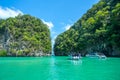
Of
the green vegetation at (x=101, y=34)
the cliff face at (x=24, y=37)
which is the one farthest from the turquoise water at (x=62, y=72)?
the cliff face at (x=24, y=37)

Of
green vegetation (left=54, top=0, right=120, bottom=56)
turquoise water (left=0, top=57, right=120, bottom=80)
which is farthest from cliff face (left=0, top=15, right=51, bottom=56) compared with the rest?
turquoise water (left=0, top=57, right=120, bottom=80)

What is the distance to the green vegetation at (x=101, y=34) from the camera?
6925 cm

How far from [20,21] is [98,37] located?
6069 centimetres

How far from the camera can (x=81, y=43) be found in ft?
296

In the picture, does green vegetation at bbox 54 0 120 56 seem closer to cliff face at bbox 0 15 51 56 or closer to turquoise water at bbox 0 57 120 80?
cliff face at bbox 0 15 51 56

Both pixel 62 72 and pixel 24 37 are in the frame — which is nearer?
pixel 62 72

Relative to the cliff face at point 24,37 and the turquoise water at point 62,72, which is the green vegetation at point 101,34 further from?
the turquoise water at point 62,72

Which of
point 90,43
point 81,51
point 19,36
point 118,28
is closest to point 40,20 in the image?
point 19,36

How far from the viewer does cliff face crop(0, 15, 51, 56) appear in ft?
373

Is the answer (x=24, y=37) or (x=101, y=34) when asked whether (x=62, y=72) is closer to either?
(x=101, y=34)

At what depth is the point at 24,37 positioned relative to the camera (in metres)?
116

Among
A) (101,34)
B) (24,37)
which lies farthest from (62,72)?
(24,37)

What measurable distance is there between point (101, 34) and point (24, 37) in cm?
5072

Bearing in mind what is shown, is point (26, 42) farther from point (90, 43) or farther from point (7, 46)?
point (90, 43)
